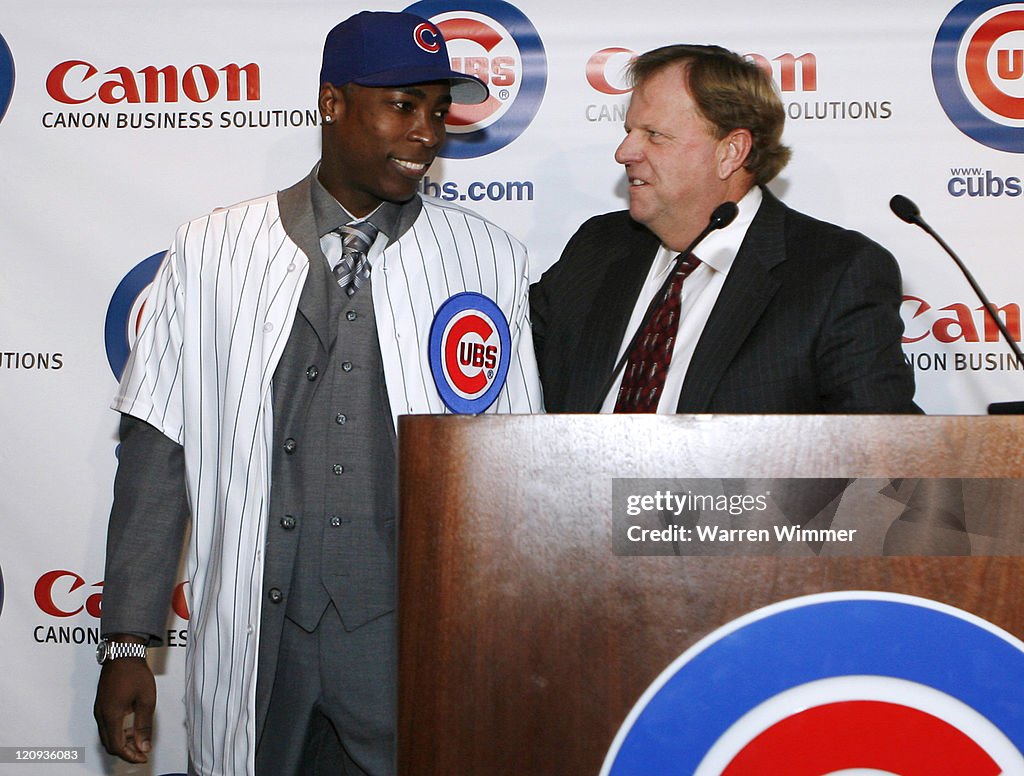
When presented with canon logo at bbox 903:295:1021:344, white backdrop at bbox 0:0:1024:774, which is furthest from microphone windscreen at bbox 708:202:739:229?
canon logo at bbox 903:295:1021:344

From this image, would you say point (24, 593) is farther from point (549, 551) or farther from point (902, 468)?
point (902, 468)

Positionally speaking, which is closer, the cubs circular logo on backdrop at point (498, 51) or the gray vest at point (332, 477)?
the gray vest at point (332, 477)

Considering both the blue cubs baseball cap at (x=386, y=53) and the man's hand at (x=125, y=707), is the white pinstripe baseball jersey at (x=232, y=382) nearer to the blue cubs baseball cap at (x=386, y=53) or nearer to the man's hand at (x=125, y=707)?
the man's hand at (x=125, y=707)

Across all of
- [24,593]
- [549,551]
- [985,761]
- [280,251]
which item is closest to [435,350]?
[280,251]

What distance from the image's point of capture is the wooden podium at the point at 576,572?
106cm

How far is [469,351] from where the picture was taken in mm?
2027

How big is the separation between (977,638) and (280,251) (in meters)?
1.35

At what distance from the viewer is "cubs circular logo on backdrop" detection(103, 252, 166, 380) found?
104 inches

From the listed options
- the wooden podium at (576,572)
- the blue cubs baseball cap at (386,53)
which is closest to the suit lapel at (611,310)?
the blue cubs baseball cap at (386,53)

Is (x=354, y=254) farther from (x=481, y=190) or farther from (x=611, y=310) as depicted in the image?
(x=481, y=190)

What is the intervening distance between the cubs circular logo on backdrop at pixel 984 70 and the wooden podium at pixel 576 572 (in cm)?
178

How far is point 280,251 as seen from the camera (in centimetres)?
198

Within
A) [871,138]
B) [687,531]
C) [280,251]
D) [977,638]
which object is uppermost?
[871,138]

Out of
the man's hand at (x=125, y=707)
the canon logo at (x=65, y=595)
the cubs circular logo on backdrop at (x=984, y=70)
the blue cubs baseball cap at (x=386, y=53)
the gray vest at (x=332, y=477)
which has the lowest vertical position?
the man's hand at (x=125, y=707)
